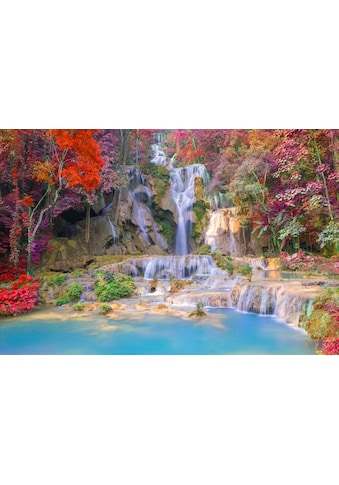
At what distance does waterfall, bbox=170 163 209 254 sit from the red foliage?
2.14m

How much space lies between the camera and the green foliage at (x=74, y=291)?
4.54m

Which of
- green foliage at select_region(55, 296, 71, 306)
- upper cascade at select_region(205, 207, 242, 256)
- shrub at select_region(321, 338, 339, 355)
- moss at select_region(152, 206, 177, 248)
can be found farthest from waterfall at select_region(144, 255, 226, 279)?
shrub at select_region(321, 338, 339, 355)

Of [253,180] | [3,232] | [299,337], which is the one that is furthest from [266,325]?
[3,232]

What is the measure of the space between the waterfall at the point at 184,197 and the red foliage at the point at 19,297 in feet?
7.02

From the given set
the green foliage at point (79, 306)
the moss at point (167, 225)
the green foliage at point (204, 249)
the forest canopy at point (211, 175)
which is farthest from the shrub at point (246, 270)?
the green foliage at point (79, 306)

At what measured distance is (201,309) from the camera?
13.6 feet

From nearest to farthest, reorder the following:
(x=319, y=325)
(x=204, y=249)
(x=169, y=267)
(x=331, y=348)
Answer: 1. (x=331, y=348)
2. (x=319, y=325)
3. (x=169, y=267)
4. (x=204, y=249)

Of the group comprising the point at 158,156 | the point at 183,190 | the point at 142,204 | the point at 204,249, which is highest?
the point at 158,156

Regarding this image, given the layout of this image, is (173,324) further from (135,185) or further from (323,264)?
(135,185)

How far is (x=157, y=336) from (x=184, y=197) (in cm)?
240

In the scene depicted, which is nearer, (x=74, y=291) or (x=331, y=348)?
(x=331, y=348)

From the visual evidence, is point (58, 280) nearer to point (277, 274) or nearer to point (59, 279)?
point (59, 279)

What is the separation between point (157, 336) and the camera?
12.5ft

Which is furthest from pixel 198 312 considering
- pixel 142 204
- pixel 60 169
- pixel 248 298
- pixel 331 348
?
pixel 60 169
